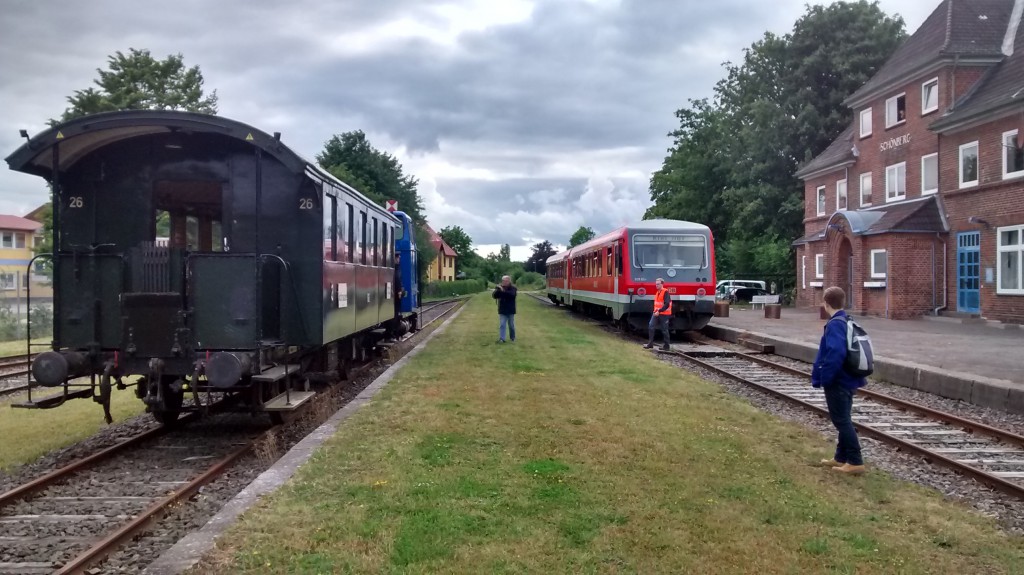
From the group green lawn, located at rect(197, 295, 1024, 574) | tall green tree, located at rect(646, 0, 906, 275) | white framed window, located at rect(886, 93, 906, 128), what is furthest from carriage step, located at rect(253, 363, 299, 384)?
tall green tree, located at rect(646, 0, 906, 275)

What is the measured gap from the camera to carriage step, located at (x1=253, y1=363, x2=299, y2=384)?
789 centimetres

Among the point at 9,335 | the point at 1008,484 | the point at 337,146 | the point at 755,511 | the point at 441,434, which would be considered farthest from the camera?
the point at 337,146

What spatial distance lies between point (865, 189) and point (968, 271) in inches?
318

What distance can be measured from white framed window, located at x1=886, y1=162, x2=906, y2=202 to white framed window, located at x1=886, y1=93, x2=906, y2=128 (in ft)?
4.96

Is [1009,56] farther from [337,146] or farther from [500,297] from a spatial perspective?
[337,146]

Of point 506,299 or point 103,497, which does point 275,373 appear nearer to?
point 103,497

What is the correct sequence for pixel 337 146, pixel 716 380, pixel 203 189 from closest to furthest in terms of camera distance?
1. pixel 203 189
2. pixel 716 380
3. pixel 337 146

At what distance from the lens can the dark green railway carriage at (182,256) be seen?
7902mm

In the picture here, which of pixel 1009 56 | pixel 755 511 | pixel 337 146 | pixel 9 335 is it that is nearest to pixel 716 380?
pixel 755 511

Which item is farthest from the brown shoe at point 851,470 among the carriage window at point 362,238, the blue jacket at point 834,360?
the carriage window at point 362,238

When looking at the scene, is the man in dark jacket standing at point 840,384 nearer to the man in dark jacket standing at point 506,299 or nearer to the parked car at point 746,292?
the man in dark jacket standing at point 506,299

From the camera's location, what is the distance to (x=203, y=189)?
877cm

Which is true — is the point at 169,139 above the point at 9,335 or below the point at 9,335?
above

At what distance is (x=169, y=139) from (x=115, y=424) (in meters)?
3.45
